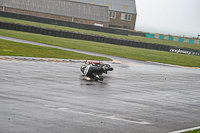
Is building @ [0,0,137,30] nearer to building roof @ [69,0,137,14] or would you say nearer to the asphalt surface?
building roof @ [69,0,137,14]

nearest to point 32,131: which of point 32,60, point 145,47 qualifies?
point 32,60

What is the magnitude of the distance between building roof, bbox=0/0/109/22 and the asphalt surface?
6249 cm

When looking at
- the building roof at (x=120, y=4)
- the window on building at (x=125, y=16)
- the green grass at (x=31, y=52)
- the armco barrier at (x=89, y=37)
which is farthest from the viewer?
the window on building at (x=125, y=16)

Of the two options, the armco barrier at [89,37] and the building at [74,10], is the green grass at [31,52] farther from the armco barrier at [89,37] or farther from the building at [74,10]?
the building at [74,10]

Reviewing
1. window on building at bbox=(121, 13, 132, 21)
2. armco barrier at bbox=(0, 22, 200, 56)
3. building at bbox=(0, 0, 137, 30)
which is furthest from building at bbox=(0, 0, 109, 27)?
armco barrier at bbox=(0, 22, 200, 56)

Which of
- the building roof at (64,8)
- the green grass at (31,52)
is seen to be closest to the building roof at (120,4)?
the building roof at (64,8)

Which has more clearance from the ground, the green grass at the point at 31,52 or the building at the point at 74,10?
the building at the point at 74,10

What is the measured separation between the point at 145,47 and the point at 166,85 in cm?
3185

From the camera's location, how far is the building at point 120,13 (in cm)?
9862

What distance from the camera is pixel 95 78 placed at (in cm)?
1752

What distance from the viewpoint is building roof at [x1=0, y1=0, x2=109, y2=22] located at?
7831 centimetres

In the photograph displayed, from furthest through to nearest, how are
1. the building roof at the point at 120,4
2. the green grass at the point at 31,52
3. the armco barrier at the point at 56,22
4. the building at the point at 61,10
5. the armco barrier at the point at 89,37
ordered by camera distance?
the building roof at the point at 120,4 < the building at the point at 61,10 < the armco barrier at the point at 56,22 < the armco barrier at the point at 89,37 < the green grass at the point at 31,52

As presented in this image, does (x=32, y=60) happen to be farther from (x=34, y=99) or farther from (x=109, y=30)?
(x=109, y=30)

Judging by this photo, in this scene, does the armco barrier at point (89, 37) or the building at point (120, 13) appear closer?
the armco barrier at point (89, 37)
